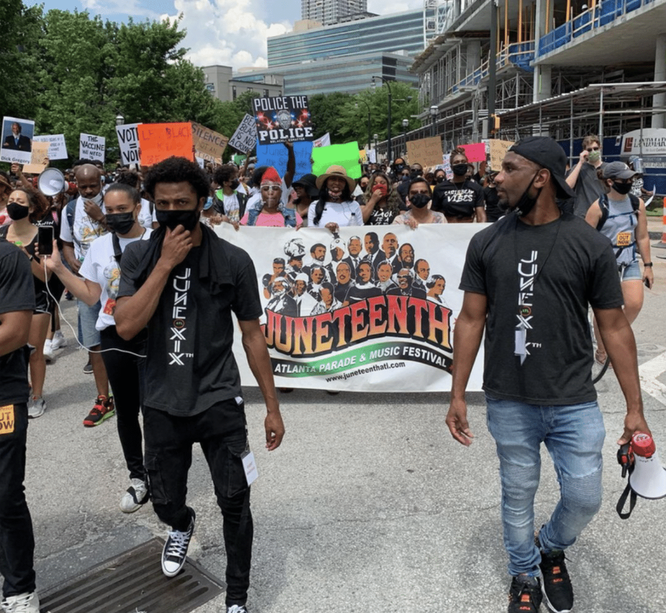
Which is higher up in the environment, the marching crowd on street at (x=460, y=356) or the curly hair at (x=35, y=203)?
the curly hair at (x=35, y=203)

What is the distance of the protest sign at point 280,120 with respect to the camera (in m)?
10.2

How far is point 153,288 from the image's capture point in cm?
255

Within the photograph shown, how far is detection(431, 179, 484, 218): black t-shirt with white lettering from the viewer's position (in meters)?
7.68

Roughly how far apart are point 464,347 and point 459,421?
326 mm

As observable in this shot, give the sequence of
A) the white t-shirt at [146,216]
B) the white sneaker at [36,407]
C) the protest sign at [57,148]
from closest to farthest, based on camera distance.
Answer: the white sneaker at [36,407]
the white t-shirt at [146,216]
the protest sign at [57,148]

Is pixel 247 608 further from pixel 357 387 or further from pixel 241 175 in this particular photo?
pixel 241 175

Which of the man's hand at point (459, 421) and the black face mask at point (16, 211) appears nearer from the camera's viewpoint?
the man's hand at point (459, 421)

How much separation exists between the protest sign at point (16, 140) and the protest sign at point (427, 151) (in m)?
8.01

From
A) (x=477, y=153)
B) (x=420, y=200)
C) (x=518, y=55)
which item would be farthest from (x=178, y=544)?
(x=518, y=55)

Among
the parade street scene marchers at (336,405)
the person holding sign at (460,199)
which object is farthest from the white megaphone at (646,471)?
the person holding sign at (460,199)

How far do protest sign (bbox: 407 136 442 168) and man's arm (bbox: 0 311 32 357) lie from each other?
1316cm

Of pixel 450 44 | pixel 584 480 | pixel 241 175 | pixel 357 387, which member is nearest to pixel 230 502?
pixel 584 480

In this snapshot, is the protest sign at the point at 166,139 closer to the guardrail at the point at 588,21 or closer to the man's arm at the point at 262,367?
the man's arm at the point at 262,367

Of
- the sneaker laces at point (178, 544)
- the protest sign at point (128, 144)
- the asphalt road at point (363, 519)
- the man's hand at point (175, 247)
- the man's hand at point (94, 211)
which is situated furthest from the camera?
the protest sign at point (128, 144)
